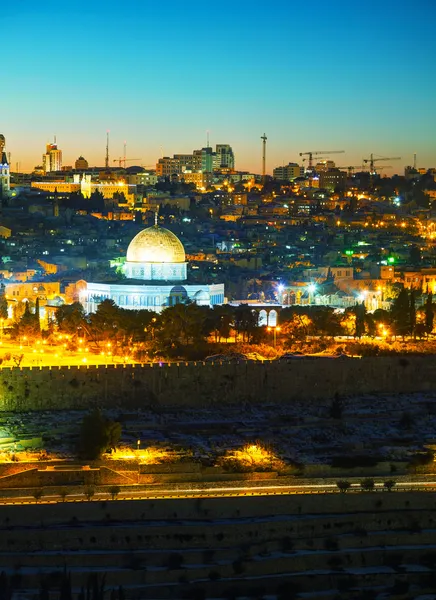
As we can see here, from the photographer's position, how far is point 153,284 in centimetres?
5544

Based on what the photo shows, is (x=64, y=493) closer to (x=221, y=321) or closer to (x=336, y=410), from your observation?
(x=336, y=410)

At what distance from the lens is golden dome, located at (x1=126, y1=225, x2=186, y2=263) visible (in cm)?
5706

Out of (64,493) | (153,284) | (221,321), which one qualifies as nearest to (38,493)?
(64,493)

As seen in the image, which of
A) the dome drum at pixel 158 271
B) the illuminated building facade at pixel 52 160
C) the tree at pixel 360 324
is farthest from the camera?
the illuminated building facade at pixel 52 160

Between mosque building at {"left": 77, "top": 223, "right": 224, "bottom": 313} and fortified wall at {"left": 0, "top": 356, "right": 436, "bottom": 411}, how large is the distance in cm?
1224

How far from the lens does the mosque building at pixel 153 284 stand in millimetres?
54844

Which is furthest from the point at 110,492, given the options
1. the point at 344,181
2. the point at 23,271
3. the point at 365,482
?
the point at 344,181

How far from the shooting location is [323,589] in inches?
1118

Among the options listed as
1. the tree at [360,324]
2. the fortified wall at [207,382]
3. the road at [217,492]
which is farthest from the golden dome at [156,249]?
the road at [217,492]

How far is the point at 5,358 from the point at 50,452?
9.16 meters

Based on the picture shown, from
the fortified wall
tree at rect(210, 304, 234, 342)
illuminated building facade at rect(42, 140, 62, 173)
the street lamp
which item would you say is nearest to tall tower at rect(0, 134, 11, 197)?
illuminated building facade at rect(42, 140, 62, 173)

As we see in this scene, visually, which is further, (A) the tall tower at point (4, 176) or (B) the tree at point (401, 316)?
(A) the tall tower at point (4, 176)

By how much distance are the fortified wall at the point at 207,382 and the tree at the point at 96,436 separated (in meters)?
4.47

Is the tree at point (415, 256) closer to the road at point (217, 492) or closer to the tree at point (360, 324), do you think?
the tree at point (360, 324)
